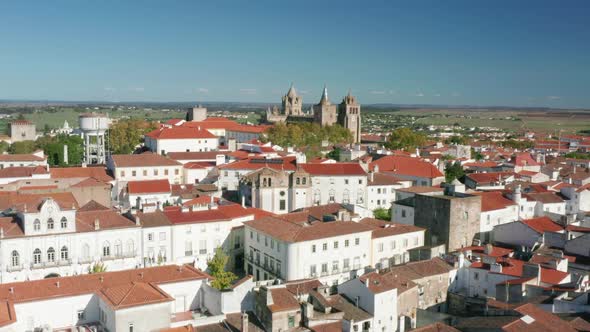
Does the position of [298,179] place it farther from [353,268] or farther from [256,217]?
[353,268]

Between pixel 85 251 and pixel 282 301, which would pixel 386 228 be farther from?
pixel 85 251

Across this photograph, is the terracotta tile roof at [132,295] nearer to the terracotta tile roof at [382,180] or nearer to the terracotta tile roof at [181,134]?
the terracotta tile roof at [382,180]

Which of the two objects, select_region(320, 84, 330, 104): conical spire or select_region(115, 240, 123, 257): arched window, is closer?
select_region(115, 240, 123, 257): arched window

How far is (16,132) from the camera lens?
107 metres

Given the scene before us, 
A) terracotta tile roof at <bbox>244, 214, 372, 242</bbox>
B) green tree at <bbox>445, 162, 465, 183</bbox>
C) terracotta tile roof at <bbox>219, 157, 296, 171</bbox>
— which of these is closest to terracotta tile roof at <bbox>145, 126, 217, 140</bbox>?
terracotta tile roof at <bbox>219, 157, 296, 171</bbox>

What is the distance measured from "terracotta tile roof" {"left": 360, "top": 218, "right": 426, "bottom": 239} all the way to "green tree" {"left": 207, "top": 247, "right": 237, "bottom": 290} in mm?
10221

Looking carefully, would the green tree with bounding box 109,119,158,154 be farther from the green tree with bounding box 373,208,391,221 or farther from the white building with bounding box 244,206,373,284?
the white building with bounding box 244,206,373,284

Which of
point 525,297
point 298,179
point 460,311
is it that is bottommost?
point 460,311

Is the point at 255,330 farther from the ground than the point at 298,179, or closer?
closer

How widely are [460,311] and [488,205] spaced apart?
45.7 ft

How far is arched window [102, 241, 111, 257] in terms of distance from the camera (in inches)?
1508

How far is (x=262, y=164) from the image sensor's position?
62.7 m

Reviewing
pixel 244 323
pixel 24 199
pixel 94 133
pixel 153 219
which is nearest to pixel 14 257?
pixel 153 219

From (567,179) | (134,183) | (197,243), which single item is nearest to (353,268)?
(197,243)
